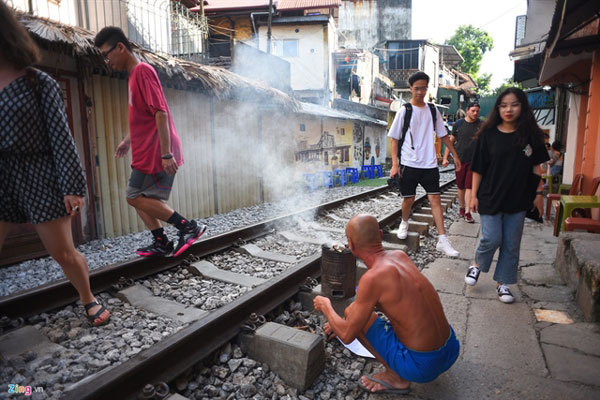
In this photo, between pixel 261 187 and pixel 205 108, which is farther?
pixel 261 187

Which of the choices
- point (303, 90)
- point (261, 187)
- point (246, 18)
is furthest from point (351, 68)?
point (261, 187)

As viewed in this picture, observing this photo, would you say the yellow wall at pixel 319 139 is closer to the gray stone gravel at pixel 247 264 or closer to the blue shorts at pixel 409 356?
the gray stone gravel at pixel 247 264

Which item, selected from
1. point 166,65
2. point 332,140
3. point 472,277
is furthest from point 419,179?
point 332,140

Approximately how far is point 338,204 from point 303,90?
613 inches

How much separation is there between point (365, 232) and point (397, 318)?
1.61ft

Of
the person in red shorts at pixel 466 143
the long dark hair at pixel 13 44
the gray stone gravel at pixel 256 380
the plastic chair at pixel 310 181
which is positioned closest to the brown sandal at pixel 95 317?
the gray stone gravel at pixel 256 380

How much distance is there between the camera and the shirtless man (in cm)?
194

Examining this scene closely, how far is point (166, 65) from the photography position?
20.1 feet

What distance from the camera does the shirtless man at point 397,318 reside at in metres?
1.94

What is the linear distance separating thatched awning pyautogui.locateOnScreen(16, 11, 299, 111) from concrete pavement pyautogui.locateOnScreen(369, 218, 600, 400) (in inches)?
203

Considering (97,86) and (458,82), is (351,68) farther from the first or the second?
(458,82)

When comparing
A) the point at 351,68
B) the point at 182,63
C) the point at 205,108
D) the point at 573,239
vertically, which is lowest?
the point at 573,239

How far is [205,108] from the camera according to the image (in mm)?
7922

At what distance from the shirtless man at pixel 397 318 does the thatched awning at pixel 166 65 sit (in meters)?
4.76
